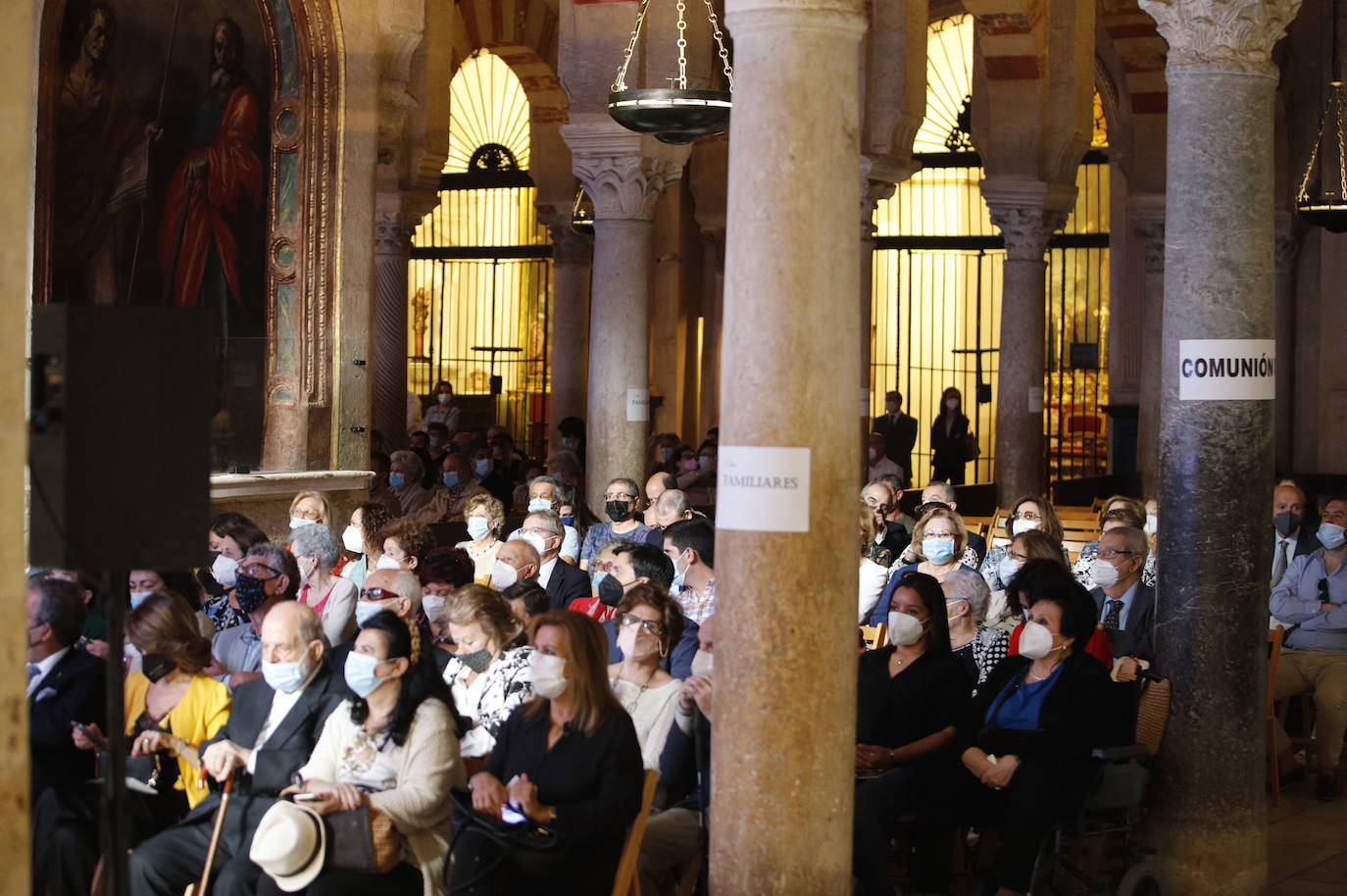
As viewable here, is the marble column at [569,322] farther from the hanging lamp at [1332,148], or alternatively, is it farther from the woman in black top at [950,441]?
the hanging lamp at [1332,148]

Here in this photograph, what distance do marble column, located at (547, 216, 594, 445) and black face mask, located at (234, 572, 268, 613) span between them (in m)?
11.9

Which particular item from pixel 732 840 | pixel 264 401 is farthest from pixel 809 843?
pixel 264 401

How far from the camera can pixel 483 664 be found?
6121 mm

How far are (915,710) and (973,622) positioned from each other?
46.7 inches

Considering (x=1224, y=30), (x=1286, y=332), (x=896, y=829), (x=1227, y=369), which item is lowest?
(x=896, y=829)

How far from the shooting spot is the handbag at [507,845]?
4.89m

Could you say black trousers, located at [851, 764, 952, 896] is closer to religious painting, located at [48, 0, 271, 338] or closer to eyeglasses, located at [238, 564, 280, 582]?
eyeglasses, located at [238, 564, 280, 582]

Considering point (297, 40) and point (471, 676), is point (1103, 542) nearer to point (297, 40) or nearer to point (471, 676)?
point (471, 676)

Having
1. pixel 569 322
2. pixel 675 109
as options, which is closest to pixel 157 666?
pixel 675 109

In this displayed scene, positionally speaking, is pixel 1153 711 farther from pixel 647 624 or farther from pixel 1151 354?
pixel 1151 354

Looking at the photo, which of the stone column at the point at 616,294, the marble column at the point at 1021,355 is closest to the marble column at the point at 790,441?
the stone column at the point at 616,294

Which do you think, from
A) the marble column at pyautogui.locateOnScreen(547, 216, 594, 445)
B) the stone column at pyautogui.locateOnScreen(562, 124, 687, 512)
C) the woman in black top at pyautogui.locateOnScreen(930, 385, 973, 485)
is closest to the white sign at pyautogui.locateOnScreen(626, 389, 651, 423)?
the stone column at pyautogui.locateOnScreen(562, 124, 687, 512)

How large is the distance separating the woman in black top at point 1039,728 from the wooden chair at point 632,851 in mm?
1361

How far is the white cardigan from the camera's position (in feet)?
16.6
